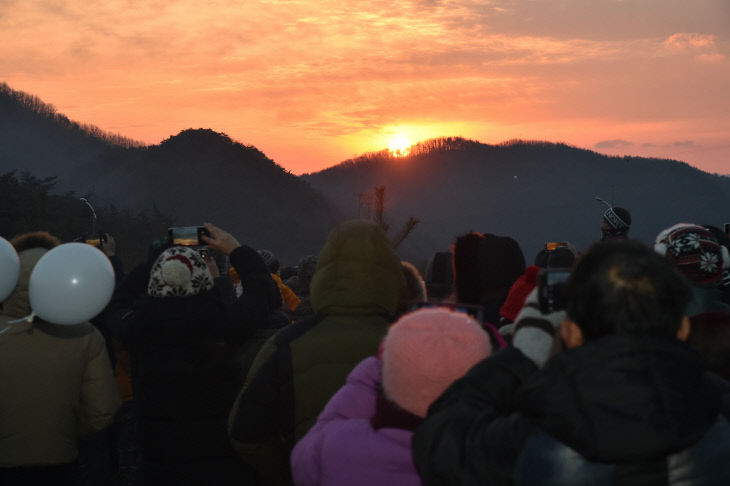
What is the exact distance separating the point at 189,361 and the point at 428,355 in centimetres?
207

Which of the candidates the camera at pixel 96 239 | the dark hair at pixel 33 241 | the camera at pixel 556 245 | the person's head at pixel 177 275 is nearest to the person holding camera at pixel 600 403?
the person's head at pixel 177 275

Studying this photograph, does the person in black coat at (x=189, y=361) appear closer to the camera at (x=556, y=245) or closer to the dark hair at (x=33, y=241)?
the dark hair at (x=33, y=241)

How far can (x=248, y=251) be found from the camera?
3.98 meters

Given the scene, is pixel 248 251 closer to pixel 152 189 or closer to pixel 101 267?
pixel 101 267

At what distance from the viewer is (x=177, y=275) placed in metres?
3.65

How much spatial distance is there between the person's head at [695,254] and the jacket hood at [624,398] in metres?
1.85

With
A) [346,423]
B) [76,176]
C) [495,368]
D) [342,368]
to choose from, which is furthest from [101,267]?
[76,176]

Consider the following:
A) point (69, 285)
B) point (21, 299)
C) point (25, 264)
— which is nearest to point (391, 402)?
point (69, 285)

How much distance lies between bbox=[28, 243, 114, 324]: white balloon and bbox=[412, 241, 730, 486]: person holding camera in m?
2.46

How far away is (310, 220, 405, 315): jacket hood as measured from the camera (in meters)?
3.19

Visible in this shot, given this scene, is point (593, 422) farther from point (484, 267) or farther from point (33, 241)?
point (33, 241)

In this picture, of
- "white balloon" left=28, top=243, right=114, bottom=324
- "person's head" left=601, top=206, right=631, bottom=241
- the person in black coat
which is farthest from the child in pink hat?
"person's head" left=601, top=206, right=631, bottom=241

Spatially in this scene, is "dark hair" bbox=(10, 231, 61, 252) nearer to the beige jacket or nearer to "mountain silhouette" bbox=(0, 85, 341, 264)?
the beige jacket

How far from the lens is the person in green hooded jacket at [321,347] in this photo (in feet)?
10.2
